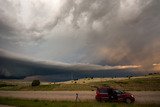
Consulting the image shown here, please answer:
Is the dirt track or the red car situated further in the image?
the dirt track

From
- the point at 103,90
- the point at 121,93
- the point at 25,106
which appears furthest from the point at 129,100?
the point at 25,106

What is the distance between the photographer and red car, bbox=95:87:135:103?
1347 inches

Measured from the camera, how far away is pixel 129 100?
34188 millimetres

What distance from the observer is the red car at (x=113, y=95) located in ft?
112

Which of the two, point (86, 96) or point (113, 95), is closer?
point (113, 95)

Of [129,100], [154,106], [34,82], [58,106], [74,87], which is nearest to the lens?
[154,106]

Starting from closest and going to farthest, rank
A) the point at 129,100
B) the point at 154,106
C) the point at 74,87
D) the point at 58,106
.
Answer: the point at 154,106 → the point at 58,106 → the point at 129,100 → the point at 74,87

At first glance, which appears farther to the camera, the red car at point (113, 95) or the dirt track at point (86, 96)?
the dirt track at point (86, 96)

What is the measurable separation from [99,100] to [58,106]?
8592mm

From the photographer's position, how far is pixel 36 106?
99.3ft

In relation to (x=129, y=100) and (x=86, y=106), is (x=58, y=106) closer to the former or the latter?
(x=86, y=106)

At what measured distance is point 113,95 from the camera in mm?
34938

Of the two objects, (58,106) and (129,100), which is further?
(129,100)

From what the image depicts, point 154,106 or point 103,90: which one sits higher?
point 103,90
